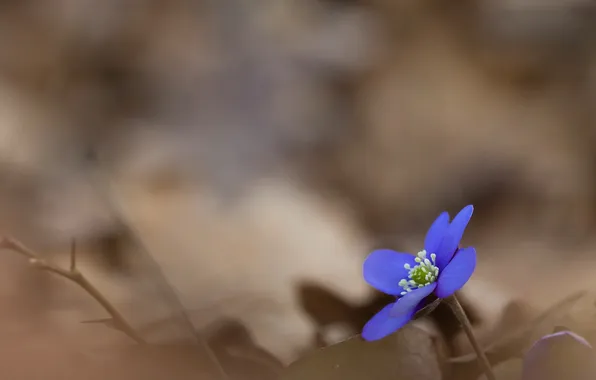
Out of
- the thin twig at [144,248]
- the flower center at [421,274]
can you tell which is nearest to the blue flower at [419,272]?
the flower center at [421,274]

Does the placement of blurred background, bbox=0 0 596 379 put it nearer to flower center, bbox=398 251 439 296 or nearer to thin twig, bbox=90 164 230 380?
thin twig, bbox=90 164 230 380

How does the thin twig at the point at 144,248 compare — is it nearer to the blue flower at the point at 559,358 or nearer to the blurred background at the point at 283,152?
the blurred background at the point at 283,152

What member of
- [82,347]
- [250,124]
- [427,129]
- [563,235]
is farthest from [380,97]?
[82,347]

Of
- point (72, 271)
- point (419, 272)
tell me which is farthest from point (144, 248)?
point (419, 272)

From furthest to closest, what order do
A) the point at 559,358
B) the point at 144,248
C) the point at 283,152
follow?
the point at 283,152 < the point at 144,248 < the point at 559,358

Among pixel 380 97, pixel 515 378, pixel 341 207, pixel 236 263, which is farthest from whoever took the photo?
pixel 380 97

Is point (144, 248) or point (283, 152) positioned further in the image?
point (283, 152)

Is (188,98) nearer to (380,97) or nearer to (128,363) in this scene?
(380,97)

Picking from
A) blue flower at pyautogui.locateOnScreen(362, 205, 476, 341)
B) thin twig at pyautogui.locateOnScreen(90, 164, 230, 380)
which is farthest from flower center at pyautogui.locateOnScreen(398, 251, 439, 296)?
thin twig at pyautogui.locateOnScreen(90, 164, 230, 380)

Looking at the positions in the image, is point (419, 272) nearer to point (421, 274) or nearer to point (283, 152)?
point (421, 274)
